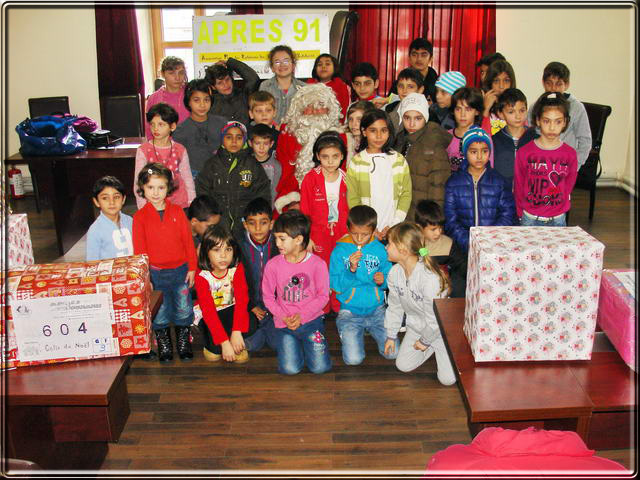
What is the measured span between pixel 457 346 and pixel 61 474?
156 centimetres

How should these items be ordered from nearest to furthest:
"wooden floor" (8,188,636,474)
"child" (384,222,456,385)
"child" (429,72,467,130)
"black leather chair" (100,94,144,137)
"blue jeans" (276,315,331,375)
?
"wooden floor" (8,188,636,474) < "child" (384,222,456,385) < "blue jeans" (276,315,331,375) < "child" (429,72,467,130) < "black leather chair" (100,94,144,137)

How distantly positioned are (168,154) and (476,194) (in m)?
1.87

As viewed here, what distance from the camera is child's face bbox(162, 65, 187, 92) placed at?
4.57 meters

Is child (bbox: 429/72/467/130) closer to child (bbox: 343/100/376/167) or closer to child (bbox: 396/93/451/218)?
child (bbox: 396/93/451/218)

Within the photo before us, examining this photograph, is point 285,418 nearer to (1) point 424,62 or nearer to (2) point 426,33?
(1) point 424,62

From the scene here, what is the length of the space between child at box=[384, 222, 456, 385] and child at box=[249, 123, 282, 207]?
3.59ft

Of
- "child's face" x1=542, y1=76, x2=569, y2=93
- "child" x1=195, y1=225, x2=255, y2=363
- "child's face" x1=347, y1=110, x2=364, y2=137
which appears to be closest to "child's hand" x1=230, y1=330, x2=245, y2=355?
"child" x1=195, y1=225, x2=255, y2=363

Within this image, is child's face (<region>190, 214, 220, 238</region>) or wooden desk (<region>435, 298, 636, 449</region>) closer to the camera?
wooden desk (<region>435, 298, 636, 449</region>)

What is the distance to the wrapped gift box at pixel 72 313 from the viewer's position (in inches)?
82.0

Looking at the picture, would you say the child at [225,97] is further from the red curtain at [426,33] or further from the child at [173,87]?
the red curtain at [426,33]

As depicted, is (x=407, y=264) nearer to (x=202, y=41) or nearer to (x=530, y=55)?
(x=202, y=41)

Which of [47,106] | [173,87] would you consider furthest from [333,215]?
[47,106]

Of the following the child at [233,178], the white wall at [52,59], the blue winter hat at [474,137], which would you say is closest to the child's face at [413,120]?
the blue winter hat at [474,137]

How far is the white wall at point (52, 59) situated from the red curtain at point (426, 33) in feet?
9.11
